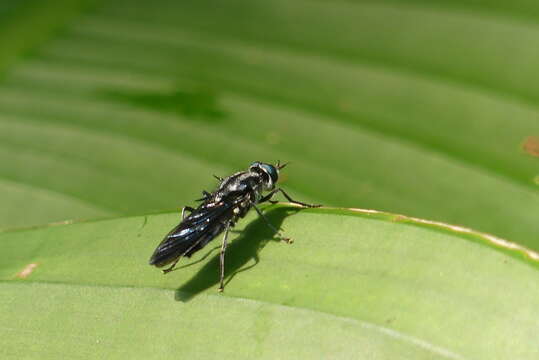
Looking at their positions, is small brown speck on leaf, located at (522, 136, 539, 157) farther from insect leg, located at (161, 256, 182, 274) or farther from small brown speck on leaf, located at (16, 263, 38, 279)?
small brown speck on leaf, located at (16, 263, 38, 279)

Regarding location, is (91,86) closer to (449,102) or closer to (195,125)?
(195,125)

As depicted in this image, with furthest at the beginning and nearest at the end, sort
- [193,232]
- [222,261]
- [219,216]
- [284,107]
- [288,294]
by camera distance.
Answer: [284,107] → [219,216] → [193,232] → [222,261] → [288,294]

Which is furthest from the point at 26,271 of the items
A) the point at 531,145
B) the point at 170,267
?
the point at 531,145

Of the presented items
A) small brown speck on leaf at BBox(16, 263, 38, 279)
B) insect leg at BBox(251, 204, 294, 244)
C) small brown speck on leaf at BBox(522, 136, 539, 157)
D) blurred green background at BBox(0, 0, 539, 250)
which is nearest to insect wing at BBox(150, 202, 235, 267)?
insect leg at BBox(251, 204, 294, 244)

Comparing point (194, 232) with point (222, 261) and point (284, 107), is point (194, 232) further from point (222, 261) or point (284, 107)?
point (284, 107)

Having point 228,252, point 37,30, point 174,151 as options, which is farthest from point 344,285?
point 37,30

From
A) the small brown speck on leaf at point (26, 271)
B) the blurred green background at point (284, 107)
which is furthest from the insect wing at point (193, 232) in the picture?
the blurred green background at point (284, 107)
